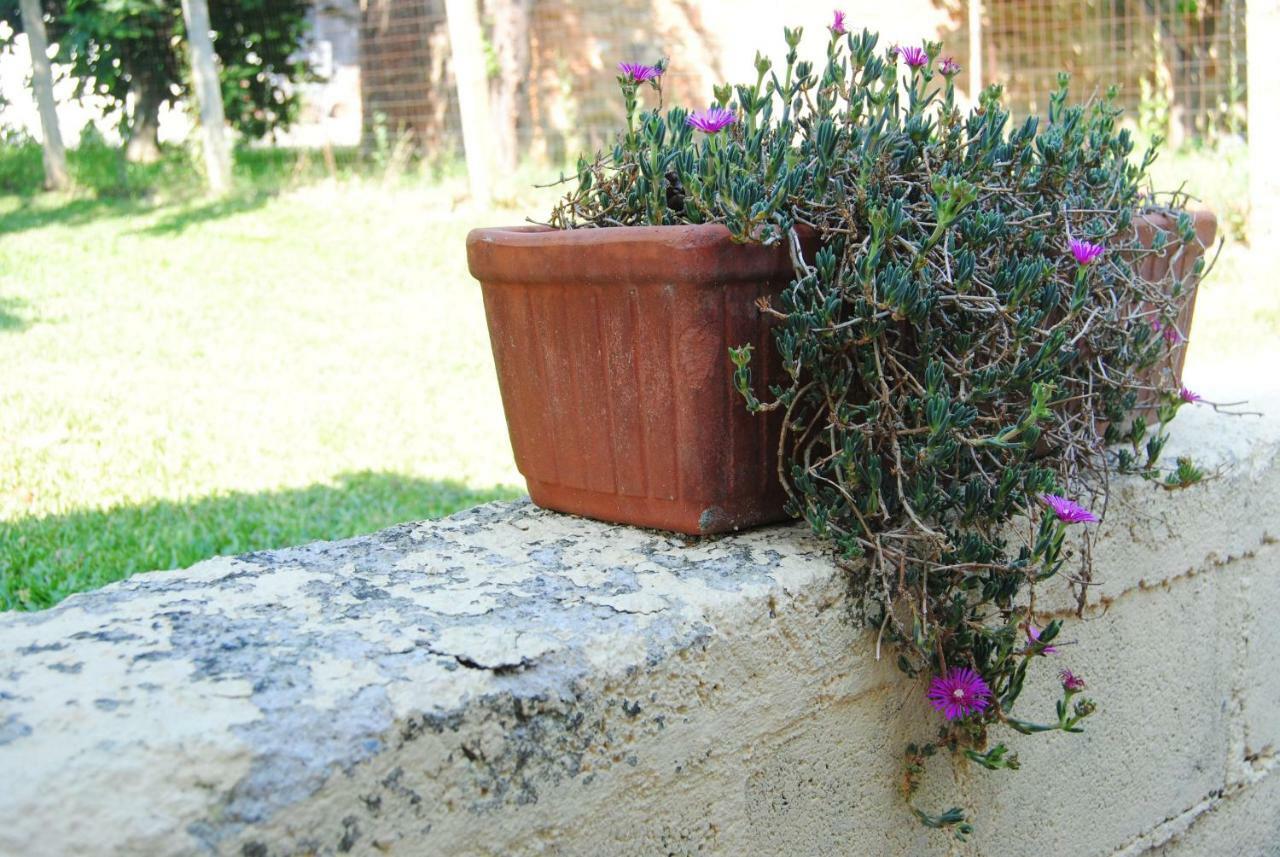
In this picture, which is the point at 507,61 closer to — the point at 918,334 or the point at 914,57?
the point at 914,57

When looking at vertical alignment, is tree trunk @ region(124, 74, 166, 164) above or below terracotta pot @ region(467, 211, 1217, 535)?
above

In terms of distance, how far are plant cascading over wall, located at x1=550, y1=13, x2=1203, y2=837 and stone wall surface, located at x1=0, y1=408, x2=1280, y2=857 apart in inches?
3.5

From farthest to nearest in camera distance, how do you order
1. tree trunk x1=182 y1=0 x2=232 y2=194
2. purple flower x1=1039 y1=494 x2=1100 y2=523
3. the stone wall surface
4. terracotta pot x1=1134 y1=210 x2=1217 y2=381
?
tree trunk x1=182 y1=0 x2=232 y2=194
terracotta pot x1=1134 y1=210 x2=1217 y2=381
purple flower x1=1039 y1=494 x2=1100 y2=523
the stone wall surface

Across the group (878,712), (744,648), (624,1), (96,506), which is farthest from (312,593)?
(624,1)

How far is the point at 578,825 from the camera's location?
4.11 ft

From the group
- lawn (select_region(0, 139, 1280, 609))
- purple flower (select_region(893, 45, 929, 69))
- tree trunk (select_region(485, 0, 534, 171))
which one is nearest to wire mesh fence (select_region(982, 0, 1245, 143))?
lawn (select_region(0, 139, 1280, 609))

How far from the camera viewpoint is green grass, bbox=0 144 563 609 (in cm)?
336

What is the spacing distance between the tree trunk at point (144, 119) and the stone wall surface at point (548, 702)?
1031 cm

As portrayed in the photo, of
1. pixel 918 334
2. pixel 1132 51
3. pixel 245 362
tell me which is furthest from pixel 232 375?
pixel 1132 51

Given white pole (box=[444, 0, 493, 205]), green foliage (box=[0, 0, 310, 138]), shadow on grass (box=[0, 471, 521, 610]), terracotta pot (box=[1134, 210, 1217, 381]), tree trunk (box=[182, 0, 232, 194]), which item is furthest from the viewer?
green foliage (box=[0, 0, 310, 138])

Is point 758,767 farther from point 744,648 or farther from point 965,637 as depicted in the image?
point 965,637

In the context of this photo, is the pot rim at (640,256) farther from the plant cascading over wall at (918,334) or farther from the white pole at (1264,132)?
the white pole at (1264,132)

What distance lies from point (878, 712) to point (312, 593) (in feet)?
2.29

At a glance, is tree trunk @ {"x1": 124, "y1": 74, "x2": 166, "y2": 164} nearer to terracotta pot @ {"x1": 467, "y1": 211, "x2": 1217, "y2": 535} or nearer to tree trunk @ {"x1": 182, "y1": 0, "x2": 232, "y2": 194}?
tree trunk @ {"x1": 182, "y1": 0, "x2": 232, "y2": 194}
